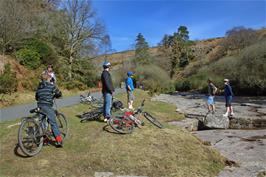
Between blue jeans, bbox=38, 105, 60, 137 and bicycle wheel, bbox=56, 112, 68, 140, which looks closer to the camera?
blue jeans, bbox=38, 105, 60, 137

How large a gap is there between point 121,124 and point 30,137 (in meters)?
3.20

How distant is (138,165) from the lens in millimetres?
7758

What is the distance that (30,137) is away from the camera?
7531 mm

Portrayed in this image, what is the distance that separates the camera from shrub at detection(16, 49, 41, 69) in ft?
91.5

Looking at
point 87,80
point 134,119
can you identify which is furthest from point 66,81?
point 134,119

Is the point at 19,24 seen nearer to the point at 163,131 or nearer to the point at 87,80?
the point at 87,80

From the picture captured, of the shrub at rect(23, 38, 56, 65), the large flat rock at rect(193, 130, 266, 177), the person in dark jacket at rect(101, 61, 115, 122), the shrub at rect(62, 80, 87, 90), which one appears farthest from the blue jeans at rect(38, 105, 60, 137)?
the shrub at rect(62, 80, 87, 90)

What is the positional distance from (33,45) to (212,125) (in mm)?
20733

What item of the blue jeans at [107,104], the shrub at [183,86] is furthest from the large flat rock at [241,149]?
the shrub at [183,86]

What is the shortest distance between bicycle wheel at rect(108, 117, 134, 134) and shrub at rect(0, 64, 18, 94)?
41.8 feet

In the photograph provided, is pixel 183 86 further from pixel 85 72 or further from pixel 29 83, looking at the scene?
pixel 29 83

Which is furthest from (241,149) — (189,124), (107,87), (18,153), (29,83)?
(29,83)

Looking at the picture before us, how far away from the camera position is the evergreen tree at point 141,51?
82.6 meters

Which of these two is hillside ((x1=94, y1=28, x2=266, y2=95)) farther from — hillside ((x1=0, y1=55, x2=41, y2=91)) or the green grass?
the green grass
